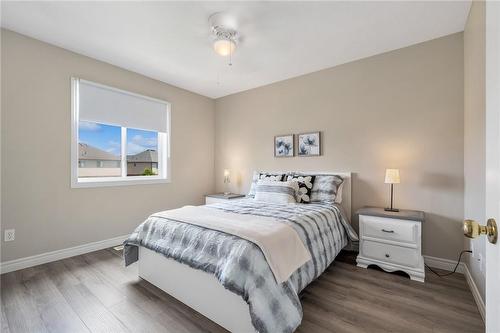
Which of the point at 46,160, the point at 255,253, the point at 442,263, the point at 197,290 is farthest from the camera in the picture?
the point at 46,160

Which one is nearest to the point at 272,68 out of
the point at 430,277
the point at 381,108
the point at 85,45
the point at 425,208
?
the point at 381,108

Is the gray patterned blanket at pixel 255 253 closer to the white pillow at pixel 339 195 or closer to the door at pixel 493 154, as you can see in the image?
the white pillow at pixel 339 195

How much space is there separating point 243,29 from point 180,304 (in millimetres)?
2588

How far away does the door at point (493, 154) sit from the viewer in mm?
603

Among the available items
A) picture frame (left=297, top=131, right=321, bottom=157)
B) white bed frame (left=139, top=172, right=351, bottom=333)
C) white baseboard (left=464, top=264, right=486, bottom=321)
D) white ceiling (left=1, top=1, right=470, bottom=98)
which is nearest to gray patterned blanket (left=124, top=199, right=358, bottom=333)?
white bed frame (left=139, top=172, right=351, bottom=333)

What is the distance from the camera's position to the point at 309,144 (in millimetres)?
3398

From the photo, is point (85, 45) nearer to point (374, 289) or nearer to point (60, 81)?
point (60, 81)

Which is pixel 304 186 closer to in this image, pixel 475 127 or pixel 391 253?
pixel 391 253

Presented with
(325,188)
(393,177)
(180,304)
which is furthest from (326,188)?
(180,304)

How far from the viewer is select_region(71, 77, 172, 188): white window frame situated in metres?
2.79

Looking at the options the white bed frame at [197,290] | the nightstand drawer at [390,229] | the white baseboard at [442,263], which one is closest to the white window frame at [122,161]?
the white bed frame at [197,290]

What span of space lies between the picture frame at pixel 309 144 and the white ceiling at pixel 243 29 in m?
0.96

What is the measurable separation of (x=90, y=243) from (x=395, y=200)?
151 inches

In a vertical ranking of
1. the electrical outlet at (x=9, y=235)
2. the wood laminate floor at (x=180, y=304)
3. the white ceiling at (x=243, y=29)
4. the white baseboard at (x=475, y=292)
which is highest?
the white ceiling at (x=243, y=29)
